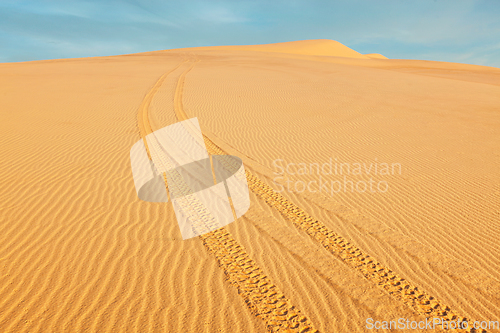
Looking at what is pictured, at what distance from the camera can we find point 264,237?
423cm

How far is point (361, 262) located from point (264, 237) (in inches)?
54.5

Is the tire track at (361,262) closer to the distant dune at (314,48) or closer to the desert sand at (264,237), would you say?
the desert sand at (264,237)

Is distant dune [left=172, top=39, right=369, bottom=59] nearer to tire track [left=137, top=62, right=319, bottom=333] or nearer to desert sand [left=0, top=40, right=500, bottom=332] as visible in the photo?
desert sand [left=0, top=40, right=500, bottom=332]

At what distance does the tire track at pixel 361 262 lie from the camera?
10.0 feet

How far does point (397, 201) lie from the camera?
551cm

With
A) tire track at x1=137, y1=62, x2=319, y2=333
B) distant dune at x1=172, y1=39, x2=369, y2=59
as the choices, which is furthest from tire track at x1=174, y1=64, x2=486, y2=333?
distant dune at x1=172, y1=39, x2=369, y2=59

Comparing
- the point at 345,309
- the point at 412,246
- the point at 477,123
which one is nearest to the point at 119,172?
the point at 345,309

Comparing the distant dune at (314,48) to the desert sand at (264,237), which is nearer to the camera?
the desert sand at (264,237)

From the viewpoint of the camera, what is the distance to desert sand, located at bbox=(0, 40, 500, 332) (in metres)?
3.02

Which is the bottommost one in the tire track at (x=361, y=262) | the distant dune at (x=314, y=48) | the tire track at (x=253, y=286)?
the tire track at (x=361, y=262)

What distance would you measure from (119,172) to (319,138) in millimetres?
6468

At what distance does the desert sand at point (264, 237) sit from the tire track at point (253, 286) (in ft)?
0.05

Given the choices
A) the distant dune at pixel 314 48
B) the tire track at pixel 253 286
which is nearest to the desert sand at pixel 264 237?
the tire track at pixel 253 286

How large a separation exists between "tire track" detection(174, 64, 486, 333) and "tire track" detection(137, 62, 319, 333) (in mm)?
1105
